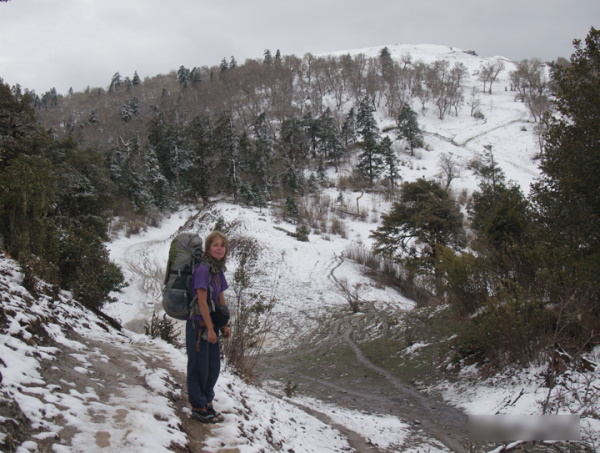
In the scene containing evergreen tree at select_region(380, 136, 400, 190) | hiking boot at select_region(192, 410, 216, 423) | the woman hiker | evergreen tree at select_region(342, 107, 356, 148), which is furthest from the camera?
evergreen tree at select_region(342, 107, 356, 148)

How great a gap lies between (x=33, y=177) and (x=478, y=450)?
792cm

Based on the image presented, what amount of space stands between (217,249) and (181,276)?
373 mm

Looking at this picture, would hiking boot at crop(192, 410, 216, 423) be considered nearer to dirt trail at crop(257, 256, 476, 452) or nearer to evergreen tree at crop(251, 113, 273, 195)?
dirt trail at crop(257, 256, 476, 452)

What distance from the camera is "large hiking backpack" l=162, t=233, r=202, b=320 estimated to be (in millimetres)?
3100

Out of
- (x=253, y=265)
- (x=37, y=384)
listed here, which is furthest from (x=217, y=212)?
(x=37, y=384)

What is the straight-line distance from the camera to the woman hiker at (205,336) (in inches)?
122

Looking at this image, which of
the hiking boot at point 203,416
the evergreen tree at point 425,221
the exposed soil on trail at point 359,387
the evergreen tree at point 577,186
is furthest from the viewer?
the evergreen tree at point 425,221

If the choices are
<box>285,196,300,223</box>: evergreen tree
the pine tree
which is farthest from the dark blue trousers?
the pine tree

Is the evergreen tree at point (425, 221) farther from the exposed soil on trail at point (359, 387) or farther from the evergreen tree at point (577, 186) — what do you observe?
the evergreen tree at point (577, 186)

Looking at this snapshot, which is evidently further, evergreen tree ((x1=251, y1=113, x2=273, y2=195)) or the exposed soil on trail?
evergreen tree ((x1=251, y1=113, x2=273, y2=195))

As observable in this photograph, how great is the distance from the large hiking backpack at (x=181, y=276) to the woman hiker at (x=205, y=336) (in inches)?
2.9

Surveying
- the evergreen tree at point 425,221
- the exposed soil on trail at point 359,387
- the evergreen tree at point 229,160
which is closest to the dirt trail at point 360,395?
the exposed soil on trail at point 359,387

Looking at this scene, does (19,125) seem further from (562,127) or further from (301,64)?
(301,64)

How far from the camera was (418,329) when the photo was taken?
32.9 feet
